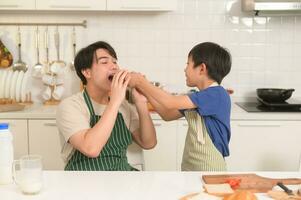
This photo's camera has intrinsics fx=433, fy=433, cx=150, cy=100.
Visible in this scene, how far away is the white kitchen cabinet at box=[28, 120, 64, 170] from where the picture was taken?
2963 mm

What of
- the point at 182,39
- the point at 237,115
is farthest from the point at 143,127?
the point at 182,39

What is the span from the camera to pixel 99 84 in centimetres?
206

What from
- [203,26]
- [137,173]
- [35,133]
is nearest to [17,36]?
[35,133]

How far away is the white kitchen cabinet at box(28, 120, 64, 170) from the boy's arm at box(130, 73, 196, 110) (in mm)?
1124

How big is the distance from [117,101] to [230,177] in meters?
0.59

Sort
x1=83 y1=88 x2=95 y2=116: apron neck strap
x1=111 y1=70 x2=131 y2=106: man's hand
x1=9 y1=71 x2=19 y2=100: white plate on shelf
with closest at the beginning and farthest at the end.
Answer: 1. x1=111 y1=70 x2=131 y2=106: man's hand
2. x1=83 y1=88 x2=95 y2=116: apron neck strap
3. x1=9 y1=71 x2=19 y2=100: white plate on shelf

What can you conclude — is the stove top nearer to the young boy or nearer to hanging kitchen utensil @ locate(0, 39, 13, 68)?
the young boy

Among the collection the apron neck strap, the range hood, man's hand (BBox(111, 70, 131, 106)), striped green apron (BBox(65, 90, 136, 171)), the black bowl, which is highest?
the range hood

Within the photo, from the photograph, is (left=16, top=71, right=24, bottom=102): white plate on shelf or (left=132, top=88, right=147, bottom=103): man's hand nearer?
(left=132, top=88, right=147, bottom=103): man's hand

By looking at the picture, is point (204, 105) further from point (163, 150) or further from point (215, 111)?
point (163, 150)

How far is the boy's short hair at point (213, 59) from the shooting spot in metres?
2.05

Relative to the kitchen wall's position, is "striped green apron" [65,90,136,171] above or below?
below

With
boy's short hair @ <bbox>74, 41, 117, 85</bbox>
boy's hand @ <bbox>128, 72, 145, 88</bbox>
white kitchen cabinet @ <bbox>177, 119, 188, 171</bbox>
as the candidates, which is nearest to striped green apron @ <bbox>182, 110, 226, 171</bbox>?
boy's hand @ <bbox>128, 72, 145, 88</bbox>

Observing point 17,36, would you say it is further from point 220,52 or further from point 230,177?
point 230,177
